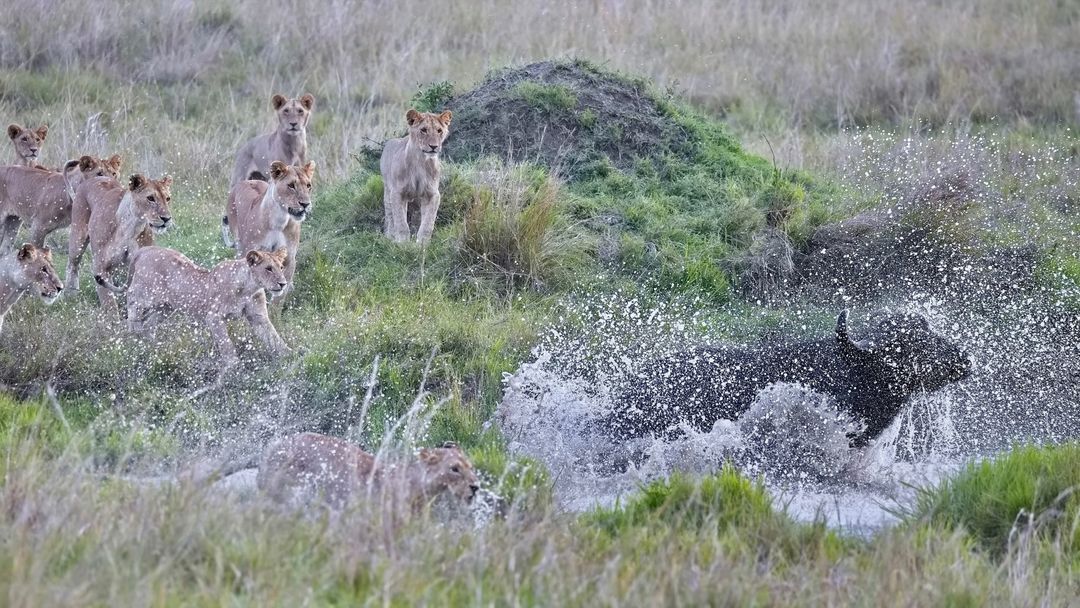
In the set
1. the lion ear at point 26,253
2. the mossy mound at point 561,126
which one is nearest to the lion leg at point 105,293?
the lion ear at point 26,253

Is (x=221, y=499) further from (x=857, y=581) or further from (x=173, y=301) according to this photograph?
(x=173, y=301)

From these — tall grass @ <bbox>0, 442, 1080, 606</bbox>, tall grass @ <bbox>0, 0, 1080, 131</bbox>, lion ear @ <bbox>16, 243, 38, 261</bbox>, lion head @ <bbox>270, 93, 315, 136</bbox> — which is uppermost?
tall grass @ <bbox>0, 442, 1080, 606</bbox>

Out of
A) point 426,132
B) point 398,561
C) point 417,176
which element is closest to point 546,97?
point 426,132

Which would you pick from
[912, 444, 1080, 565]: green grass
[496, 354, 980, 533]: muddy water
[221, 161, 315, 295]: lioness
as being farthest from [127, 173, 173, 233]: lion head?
[912, 444, 1080, 565]: green grass

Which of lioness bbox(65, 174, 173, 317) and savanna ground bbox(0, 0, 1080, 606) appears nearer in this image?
savanna ground bbox(0, 0, 1080, 606)

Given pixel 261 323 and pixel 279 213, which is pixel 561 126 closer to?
pixel 279 213

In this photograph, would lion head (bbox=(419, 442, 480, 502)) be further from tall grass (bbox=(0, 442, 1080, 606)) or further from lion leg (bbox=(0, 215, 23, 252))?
lion leg (bbox=(0, 215, 23, 252))

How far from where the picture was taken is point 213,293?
845 cm

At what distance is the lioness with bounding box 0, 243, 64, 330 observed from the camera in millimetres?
8281

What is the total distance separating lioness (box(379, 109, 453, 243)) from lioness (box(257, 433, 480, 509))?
3993 millimetres

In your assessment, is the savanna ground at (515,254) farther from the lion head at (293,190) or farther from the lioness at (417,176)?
the lion head at (293,190)

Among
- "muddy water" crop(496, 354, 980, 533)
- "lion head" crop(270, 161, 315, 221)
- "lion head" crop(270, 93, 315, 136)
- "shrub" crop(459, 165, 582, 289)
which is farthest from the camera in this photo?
"lion head" crop(270, 93, 315, 136)

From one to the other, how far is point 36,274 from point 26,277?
6cm

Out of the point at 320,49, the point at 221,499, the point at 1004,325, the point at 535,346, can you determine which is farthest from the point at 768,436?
the point at 320,49
